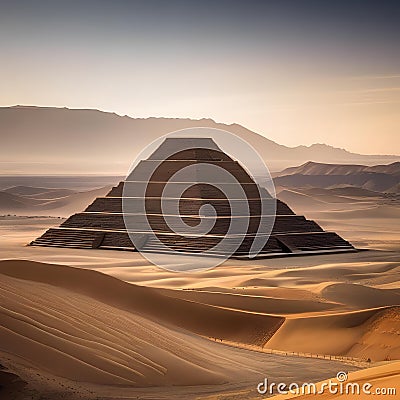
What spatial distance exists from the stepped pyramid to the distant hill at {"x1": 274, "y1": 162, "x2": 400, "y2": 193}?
312 feet

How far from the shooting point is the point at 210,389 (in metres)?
8.13

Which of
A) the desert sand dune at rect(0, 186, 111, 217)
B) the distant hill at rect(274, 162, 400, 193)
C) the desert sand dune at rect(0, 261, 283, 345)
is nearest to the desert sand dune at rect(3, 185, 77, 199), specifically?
the desert sand dune at rect(0, 186, 111, 217)

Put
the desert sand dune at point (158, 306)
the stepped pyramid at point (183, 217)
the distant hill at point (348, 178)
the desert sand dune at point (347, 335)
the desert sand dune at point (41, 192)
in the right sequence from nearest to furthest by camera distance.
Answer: the desert sand dune at point (347, 335) < the desert sand dune at point (158, 306) < the stepped pyramid at point (183, 217) < the desert sand dune at point (41, 192) < the distant hill at point (348, 178)

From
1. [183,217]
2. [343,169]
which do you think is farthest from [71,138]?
[183,217]

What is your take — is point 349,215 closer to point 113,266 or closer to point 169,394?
point 113,266

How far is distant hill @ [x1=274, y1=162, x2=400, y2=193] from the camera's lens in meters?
133

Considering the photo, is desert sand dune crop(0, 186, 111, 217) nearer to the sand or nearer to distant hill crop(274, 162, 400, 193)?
distant hill crop(274, 162, 400, 193)

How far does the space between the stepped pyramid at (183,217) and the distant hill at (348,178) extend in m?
95.2

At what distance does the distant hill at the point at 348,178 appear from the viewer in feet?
435

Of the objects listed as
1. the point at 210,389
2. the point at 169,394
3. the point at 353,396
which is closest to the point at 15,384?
the point at 169,394

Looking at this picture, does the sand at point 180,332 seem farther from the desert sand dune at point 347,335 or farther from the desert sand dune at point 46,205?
the desert sand dune at point 46,205

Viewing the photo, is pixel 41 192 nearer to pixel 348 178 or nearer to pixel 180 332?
pixel 348 178

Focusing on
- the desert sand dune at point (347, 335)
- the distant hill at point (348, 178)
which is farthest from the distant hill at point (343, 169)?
the desert sand dune at point (347, 335)

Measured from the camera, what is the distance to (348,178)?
465 feet
